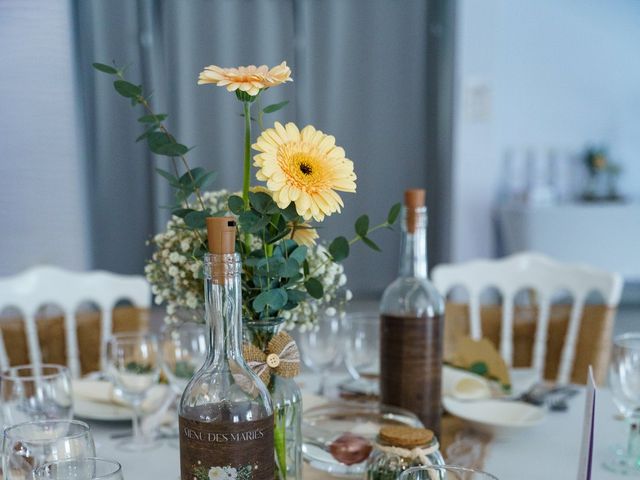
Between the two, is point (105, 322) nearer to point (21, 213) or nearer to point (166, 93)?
point (21, 213)

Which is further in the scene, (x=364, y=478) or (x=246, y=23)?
(x=246, y=23)

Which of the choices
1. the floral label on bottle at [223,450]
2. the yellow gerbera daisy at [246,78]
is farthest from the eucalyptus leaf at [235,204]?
the floral label on bottle at [223,450]

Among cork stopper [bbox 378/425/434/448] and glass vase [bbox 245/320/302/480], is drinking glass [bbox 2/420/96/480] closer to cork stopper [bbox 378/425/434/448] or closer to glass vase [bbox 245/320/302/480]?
glass vase [bbox 245/320/302/480]

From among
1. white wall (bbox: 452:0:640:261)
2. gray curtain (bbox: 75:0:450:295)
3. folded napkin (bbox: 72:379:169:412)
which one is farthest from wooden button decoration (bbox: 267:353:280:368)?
white wall (bbox: 452:0:640:261)

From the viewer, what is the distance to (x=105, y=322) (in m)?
1.83

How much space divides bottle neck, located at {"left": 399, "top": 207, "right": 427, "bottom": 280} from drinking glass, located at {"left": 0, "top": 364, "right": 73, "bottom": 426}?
483 mm

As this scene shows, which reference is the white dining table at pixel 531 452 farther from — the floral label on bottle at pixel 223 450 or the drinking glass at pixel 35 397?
the floral label on bottle at pixel 223 450

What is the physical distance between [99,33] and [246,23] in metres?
0.80

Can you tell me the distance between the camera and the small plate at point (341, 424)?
905 mm

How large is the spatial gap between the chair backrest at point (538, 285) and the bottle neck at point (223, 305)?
1.30m

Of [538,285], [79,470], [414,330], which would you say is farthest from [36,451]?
[538,285]

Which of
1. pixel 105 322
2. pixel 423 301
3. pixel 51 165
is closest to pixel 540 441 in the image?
pixel 423 301

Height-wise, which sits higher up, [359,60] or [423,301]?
[359,60]

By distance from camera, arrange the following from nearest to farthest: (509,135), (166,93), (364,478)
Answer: (364,478), (166,93), (509,135)
